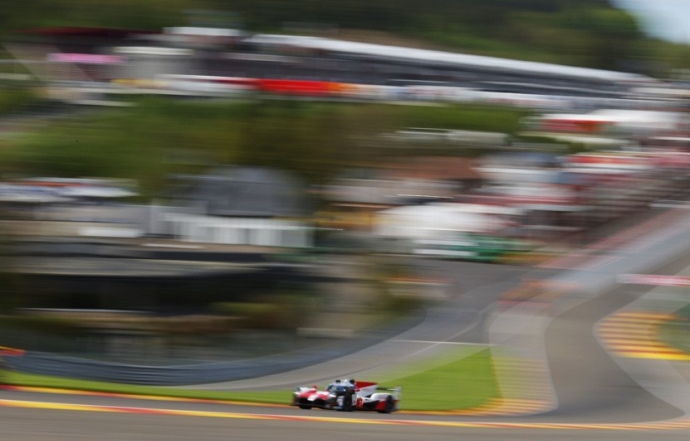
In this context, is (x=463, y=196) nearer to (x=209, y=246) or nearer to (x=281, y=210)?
(x=281, y=210)

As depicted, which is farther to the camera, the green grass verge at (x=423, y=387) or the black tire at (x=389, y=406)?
the green grass verge at (x=423, y=387)

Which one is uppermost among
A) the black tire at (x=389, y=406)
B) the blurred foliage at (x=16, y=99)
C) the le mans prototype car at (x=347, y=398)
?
the blurred foliage at (x=16, y=99)

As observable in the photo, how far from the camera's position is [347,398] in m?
7.81

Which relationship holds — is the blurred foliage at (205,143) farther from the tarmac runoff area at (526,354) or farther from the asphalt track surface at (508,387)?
the tarmac runoff area at (526,354)

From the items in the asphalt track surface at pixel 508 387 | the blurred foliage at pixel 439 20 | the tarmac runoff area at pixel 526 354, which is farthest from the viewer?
the blurred foliage at pixel 439 20

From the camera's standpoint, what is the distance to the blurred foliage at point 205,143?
17672 mm

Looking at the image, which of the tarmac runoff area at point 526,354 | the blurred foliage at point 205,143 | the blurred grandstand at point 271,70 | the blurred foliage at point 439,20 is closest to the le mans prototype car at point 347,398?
the tarmac runoff area at point 526,354

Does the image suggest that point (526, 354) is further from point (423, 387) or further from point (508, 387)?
point (423, 387)

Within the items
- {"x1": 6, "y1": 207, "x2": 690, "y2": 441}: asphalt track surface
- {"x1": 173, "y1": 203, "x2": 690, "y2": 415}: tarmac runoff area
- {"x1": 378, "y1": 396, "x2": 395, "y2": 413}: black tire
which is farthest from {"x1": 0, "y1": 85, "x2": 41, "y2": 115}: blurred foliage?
{"x1": 378, "y1": 396, "x2": 395, "y2": 413}: black tire

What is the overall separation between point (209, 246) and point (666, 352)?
7077mm

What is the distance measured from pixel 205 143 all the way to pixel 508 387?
912cm

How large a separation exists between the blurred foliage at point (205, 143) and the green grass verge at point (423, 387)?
584 centimetres

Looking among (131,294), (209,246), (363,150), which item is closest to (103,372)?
(131,294)

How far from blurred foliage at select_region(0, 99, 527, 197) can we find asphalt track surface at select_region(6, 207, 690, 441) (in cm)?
328
